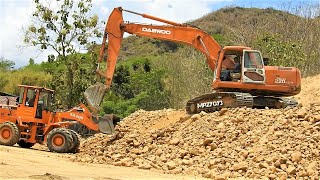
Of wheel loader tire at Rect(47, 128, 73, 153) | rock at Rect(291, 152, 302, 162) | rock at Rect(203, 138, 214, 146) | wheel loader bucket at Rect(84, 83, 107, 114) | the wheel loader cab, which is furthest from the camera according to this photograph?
the wheel loader cab

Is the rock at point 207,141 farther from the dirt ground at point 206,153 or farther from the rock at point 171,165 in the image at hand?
the rock at point 171,165

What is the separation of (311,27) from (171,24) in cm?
1374

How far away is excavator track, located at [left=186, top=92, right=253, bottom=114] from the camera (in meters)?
16.3

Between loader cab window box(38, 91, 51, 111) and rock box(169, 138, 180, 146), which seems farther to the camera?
loader cab window box(38, 91, 51, 111)

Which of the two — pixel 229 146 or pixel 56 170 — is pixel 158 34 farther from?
pixel 56 170

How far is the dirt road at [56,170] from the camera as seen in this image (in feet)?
33.9

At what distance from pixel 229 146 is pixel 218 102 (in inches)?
133

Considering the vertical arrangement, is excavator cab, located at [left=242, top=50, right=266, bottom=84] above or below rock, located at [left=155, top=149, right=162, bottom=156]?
above

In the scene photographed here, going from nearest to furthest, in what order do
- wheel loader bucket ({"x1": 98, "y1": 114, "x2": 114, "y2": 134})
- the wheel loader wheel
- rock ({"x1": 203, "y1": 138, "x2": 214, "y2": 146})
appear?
rock ({"x1": 203, "y1": 138, "x2": 214, "y2": 146}), wheel loader bucket ({"x1": 98, "y1": 114, "x2": 114, "y2": 134}), the wheel loader wheel

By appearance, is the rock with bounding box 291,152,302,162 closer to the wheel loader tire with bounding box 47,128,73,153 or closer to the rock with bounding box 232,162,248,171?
the rock with bounding box 232,162,248,171

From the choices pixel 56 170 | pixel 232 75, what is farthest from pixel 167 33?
pixel 56 170

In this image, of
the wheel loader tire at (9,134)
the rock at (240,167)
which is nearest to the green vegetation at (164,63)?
the wheel loader tire at (9,134)

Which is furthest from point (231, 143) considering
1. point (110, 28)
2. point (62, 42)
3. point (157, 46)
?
point (157, 46)

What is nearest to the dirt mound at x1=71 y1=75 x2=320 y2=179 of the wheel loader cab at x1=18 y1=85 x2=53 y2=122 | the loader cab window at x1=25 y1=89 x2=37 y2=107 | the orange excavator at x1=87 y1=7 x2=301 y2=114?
the orange excavator at x1=87 y1=7 x2=301 y2=114
